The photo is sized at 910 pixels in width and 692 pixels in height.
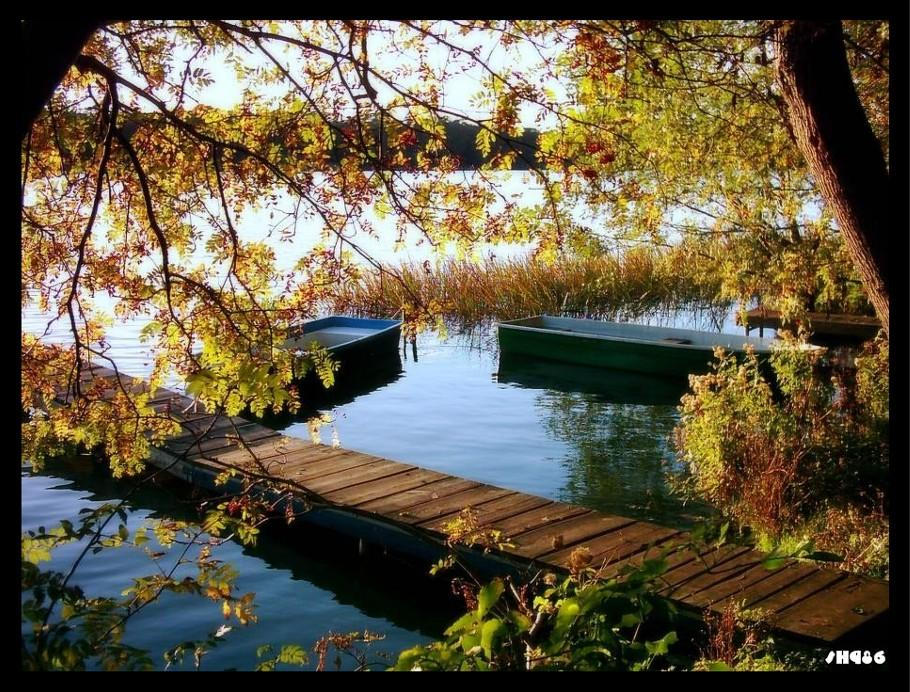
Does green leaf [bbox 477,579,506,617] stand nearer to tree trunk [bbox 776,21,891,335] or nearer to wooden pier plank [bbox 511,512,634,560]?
tree trunk [bbox 776,21,891,335]

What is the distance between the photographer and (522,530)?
5707mm

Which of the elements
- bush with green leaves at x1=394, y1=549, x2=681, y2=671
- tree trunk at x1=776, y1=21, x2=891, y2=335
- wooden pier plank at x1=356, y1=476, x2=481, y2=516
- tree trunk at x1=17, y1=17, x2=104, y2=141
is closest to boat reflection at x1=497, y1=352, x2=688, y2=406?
wooden pier plank at x1=356, y1=476, x2=481, y2=516

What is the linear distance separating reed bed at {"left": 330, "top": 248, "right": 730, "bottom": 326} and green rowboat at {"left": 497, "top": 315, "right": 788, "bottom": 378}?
163 centimetres

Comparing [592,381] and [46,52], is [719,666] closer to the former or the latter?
[46,52]

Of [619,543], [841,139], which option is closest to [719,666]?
[841,139]

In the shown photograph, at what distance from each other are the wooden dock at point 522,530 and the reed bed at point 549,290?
7.40 meters

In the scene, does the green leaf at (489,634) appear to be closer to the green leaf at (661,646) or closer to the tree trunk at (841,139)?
the green leaf at (661,646)

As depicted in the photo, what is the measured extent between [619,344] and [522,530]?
7199 millimetres

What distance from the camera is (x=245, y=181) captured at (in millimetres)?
4031

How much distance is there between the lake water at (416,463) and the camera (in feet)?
18.9

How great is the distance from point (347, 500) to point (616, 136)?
3629 millimetres

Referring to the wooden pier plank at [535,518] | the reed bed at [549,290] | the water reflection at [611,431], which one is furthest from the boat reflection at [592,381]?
the wooden pier plank at [535,518]

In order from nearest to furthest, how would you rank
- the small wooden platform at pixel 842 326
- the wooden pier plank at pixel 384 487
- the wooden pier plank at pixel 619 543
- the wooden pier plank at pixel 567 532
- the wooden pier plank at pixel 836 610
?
the wooden pier plank at pixel 836 610, the wooden pier plank at pixel 619 543, the wooden pier plank at pixel 567 532, the wooden pier plank at pixel 384 487, the small wooden platform at pixel 842 326
